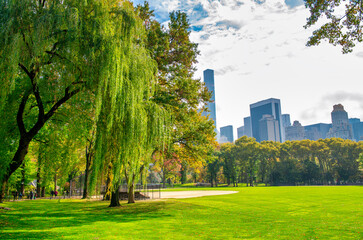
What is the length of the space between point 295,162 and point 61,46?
74979mm

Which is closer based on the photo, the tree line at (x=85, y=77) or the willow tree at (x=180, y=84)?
the tree line at (x=85, y=77)

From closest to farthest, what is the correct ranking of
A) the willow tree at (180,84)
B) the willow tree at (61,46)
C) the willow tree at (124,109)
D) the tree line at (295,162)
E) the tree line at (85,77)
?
1. the willow tree at (61,46)
2. the tree line at (85,77)
3. the willow tree at (124,109)
4. the willow tree at (180,84)
5. the tree line at (295,162)

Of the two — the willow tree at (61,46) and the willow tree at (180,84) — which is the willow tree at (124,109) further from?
the willow tree at (180,84)

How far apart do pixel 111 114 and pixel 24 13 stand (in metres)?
4.60

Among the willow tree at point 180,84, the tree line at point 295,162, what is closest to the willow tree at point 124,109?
the willow tree at point 180,84

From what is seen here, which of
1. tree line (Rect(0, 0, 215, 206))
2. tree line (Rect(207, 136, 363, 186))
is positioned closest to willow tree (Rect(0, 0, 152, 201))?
tree line (Rect(0, 0, 215, 206))

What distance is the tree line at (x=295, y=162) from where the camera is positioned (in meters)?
70.0

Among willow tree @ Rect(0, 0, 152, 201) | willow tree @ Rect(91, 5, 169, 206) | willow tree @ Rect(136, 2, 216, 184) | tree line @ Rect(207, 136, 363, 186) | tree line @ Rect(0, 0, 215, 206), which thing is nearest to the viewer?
willow tree @ Rect(0, 0, 152, 201)

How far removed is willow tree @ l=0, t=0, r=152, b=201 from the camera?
8.11m

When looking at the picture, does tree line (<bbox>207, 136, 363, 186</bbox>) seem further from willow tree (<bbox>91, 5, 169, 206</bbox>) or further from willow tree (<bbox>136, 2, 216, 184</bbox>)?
willow tree (<bbox>91, 5, 169, 206</bbox>)

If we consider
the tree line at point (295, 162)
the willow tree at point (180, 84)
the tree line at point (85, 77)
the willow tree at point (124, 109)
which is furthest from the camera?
the tree line at point (295, 162)

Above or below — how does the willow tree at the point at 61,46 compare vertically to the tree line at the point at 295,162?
above

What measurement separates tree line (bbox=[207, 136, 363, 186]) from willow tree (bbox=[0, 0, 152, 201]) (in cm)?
6184

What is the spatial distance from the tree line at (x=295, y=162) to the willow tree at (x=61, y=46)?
61.8m
